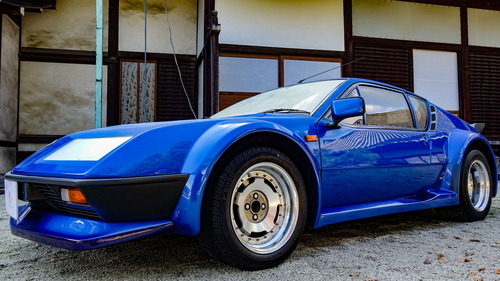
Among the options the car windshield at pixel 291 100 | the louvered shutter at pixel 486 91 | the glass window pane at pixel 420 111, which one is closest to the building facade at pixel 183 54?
the louvered shutter at pixel 486 91

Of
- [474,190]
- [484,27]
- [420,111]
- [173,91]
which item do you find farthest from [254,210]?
[484,27]

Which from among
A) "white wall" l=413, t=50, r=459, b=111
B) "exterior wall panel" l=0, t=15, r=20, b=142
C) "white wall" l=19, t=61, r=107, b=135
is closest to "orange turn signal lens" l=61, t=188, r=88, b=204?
"exterior wall panel" l=0, t=15, r=20, b=142

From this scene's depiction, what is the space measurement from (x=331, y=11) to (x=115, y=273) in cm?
713

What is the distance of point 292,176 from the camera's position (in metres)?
2.12

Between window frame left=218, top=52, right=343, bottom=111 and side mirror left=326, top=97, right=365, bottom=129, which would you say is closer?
side mirror left=326, top=97, right=365, bottom=129

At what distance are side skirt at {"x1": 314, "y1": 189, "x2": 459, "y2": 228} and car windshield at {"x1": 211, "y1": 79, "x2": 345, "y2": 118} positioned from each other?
0.63 meters

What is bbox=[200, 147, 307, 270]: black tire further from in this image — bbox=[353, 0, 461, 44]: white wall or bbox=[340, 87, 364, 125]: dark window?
bbox=[353, 0, 461, 44]: white wall

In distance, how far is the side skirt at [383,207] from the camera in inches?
90.0

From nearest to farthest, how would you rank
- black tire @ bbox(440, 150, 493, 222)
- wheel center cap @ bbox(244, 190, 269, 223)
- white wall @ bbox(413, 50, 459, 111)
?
1. wheel center cap @ bbox(244, 190, 269, 223)
2. black tire @ bbox(440, 150, 493, 222)
3. white wall @ bbox(413, 50, 459, 111)

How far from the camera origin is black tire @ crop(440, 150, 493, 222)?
330 centimetres

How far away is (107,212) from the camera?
1.67m

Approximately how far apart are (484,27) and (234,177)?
9.22 meters

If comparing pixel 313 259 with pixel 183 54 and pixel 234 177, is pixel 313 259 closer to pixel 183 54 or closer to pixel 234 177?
pixel 234 177

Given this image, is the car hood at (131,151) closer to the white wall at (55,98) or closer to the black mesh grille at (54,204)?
the black mesh grille at (54,204)
